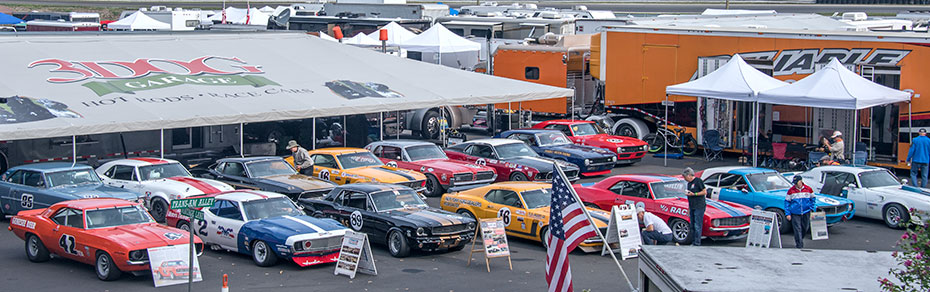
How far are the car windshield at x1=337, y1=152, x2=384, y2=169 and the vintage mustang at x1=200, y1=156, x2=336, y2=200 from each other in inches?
54.7

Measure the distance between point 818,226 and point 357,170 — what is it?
958 centimetres

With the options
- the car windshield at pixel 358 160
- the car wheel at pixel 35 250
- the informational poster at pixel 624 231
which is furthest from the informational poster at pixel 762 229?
the car wheel at pixel 35 250

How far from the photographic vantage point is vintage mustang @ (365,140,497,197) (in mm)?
22406

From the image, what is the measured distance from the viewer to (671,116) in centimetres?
2936

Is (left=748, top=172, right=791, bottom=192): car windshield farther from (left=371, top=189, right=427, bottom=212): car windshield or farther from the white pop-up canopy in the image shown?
the white pop-up canopy

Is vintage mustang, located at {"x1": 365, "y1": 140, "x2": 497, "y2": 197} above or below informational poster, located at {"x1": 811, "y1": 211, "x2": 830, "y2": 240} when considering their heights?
above

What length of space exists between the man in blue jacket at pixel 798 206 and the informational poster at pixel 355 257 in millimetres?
6948

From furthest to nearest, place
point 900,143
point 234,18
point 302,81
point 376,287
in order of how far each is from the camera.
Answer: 1. point 234,18
2. point 302,81
3. point 900,143
4. point 376,287

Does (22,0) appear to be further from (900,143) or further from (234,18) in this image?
(900,143)

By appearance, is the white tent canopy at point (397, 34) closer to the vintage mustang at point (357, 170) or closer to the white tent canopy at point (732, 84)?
the white tent canopy at point (732, 84)

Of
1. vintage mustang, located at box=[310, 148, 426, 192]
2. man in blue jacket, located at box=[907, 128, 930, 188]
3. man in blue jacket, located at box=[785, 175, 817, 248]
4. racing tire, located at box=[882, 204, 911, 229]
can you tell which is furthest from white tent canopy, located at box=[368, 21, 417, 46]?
man in blue jacket, located at box=[785, 175, 817, 248]

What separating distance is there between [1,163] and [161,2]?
221 ft

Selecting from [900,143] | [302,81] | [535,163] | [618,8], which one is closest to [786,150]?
[900,143]

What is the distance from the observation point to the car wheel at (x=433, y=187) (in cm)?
2261
